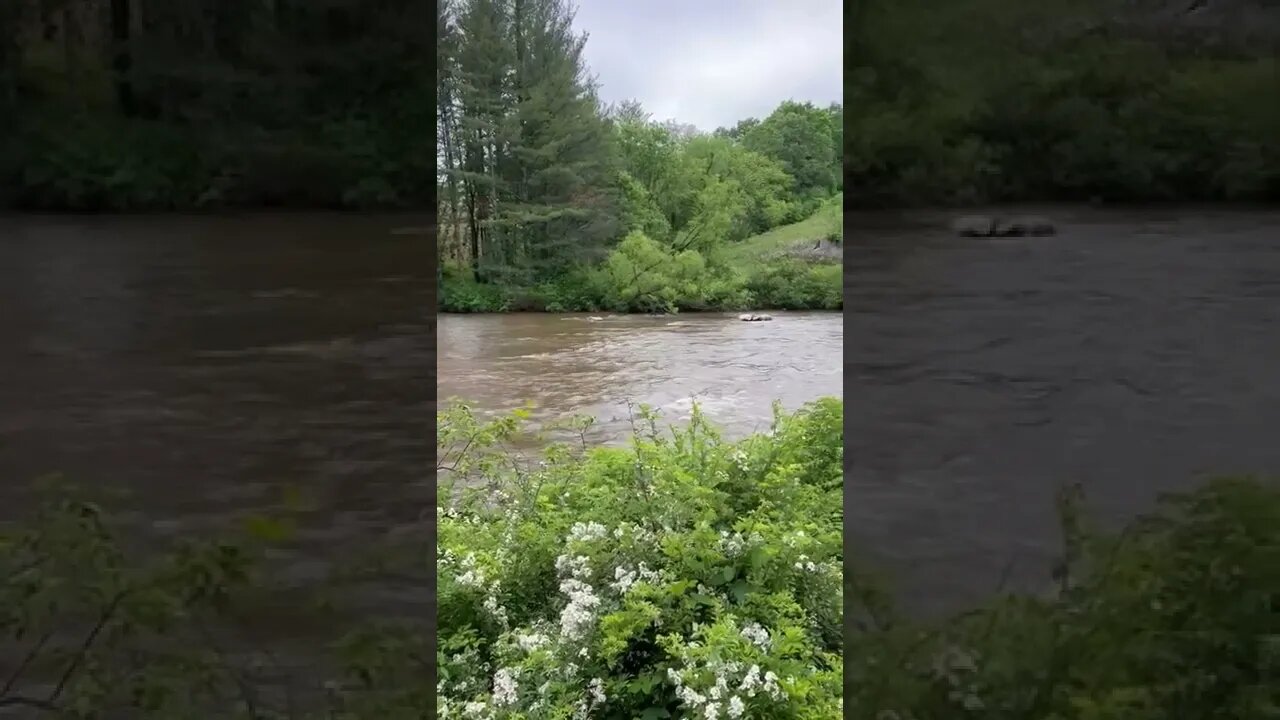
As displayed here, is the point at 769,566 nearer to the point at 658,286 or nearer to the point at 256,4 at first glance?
the point at 658,286

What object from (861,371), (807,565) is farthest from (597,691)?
(861,371)

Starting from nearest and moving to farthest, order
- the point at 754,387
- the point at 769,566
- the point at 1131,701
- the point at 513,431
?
the point at 1131,701, the point at 769,566, the point at 513,431, the point at 754,387

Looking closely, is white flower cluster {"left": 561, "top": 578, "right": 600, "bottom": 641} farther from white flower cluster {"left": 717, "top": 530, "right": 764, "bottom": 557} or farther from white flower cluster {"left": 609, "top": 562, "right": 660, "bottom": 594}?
white flower cluster {"left": 717, "top": 530, "right": 764, "bottom": 557}

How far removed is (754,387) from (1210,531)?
3.05ft

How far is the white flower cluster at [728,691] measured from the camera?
1.02 m

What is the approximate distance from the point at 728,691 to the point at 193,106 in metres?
0.86

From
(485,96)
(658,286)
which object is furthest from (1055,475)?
(485,96)

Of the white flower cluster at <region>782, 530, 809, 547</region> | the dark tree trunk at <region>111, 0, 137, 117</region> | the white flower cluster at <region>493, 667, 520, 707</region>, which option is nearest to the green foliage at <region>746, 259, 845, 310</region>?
the white flower cluster at <region>782, 530, 809, 547</region>

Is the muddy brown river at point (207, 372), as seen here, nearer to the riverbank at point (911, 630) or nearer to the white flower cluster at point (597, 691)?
the riverbank at point (911, 630)

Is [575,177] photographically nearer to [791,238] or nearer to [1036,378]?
[791,238]

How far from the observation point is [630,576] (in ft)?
4.11

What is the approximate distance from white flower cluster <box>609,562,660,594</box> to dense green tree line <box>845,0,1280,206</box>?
69 cm

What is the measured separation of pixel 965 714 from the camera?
78 cm

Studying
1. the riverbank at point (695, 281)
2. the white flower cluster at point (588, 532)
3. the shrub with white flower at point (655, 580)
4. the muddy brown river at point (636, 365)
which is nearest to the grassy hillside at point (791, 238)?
the riverbank at point (695, 281)
